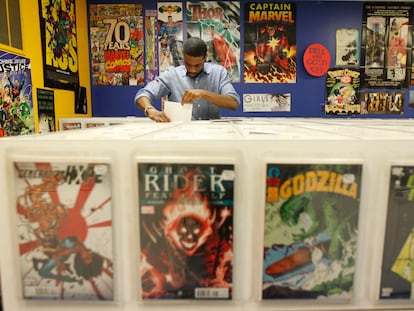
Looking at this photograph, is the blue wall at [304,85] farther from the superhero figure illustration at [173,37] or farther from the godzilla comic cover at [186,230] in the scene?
the godzilla comic cover at [186,230]

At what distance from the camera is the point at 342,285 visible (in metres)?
0.49

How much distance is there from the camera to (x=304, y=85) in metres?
3.44

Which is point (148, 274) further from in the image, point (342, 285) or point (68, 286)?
point (342, 285)

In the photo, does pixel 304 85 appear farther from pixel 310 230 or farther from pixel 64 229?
pixel 64 229

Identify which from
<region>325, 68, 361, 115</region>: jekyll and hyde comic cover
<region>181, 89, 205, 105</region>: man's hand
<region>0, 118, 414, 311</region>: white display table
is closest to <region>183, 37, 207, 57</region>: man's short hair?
<region>181, 89, 205, 105</region>: man's hand

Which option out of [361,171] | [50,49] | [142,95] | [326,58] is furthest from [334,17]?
[361,171]

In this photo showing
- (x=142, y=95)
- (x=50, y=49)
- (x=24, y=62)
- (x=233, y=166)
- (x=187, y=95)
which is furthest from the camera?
(x=50, y=49)

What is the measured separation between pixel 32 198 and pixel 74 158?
0.09 m

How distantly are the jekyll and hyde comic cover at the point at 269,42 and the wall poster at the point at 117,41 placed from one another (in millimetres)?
1125

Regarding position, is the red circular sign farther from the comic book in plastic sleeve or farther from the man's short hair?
the comic book in plastic sleeve

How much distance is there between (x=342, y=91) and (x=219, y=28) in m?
1.46

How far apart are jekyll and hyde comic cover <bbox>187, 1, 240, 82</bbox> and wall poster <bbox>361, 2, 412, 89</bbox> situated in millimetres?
1341

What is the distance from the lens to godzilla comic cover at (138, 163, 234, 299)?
470mm

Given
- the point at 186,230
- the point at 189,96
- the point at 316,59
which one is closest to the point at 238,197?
the point at 186,230
